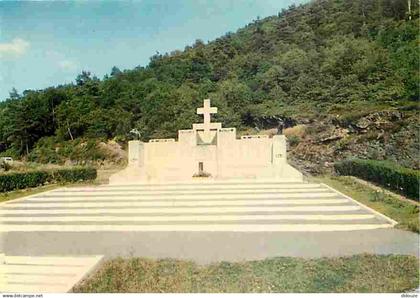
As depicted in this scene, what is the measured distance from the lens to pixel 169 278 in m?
2.71

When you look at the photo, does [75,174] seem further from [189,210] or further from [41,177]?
[189,210]

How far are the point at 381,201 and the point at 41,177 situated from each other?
324 centimetres

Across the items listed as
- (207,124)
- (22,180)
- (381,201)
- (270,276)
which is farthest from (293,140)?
(22,180)

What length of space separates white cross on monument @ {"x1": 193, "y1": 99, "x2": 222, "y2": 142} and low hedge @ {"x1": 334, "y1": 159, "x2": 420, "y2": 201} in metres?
1.29

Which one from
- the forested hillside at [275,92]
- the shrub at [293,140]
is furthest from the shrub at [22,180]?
the shrub at [293,140]

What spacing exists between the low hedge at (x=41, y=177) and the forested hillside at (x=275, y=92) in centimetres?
22

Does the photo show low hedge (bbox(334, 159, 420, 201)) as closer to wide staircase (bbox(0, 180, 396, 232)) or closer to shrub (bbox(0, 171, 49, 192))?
wide staircase (bbox(0, 180, 396, 232))

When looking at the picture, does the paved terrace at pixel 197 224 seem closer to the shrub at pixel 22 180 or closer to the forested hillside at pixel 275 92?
the shrub at pixel 22 180

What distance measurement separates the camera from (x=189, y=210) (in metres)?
3.78

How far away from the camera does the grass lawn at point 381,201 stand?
10.3ft

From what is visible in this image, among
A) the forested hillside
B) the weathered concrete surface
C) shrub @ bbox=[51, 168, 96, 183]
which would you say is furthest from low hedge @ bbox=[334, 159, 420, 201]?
shrub @ bbox=[51, 168, 96, 183]

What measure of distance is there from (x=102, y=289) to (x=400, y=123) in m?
2.56

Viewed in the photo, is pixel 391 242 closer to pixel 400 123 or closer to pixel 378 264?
pixel 378 264

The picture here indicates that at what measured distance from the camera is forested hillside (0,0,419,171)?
3658mm
